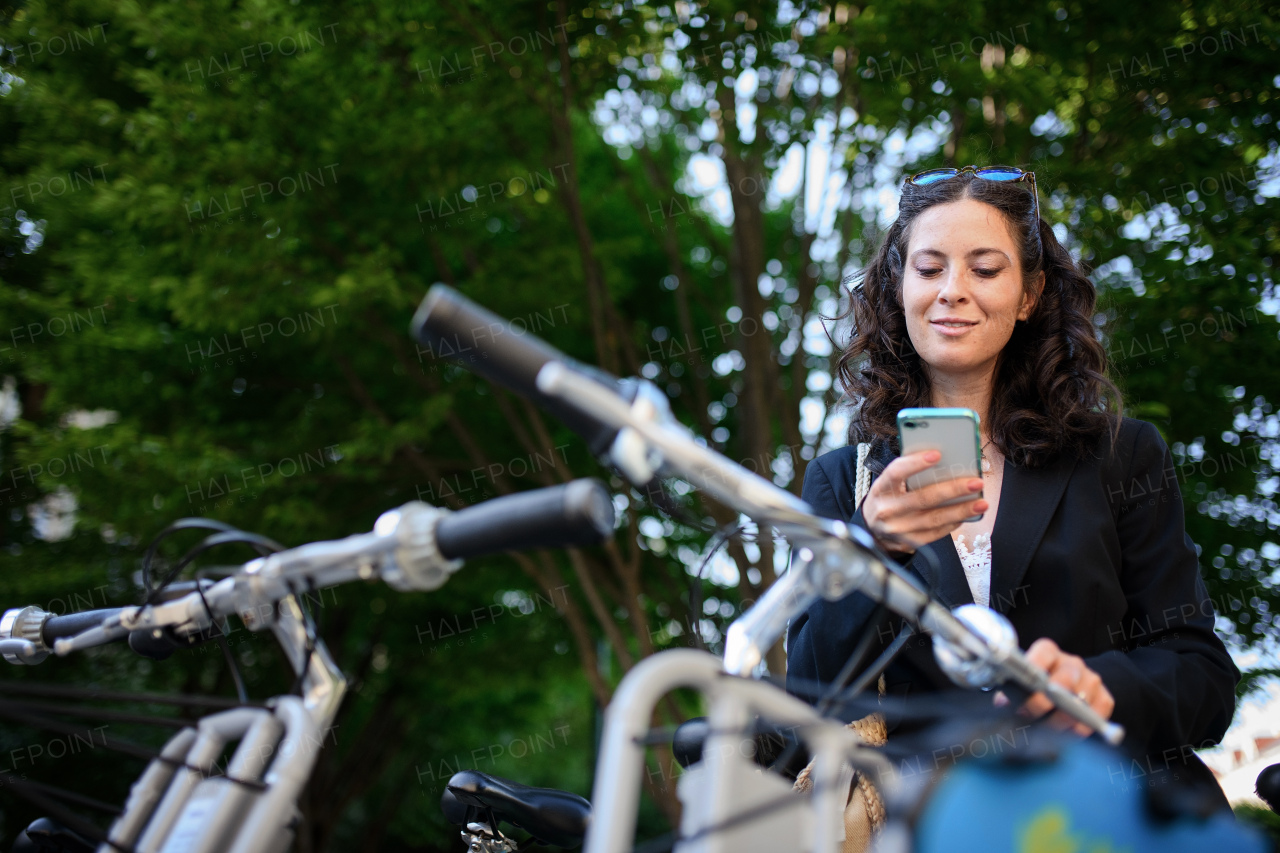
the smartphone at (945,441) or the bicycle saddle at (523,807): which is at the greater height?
the smartphone at (945,441)

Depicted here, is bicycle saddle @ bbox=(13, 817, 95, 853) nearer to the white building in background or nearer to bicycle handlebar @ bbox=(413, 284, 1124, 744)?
bicycle handlebar @ bbox=(413, 284, 1124, 744)

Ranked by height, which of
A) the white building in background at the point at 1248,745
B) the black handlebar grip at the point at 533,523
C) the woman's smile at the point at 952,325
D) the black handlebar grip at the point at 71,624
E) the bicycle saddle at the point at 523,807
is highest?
the woman's smile at the point at 952,325

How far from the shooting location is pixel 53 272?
397 inches

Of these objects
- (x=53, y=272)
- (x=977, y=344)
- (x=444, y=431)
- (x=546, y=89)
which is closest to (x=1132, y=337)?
(x=546, y=89)

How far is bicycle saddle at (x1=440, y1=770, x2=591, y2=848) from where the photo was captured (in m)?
2.79

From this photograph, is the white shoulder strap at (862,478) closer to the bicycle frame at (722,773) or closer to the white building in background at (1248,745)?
the bicycle frame at (722,773)

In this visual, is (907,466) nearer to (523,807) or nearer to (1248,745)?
(523,807)

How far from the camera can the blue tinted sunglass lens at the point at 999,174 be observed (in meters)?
2.61

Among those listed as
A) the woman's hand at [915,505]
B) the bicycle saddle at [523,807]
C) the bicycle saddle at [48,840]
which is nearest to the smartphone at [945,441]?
the woman's hand at [915,505]

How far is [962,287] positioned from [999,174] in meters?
0.41

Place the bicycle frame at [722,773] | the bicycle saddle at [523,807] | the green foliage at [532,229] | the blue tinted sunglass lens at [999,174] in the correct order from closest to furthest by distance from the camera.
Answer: the bicycle frame at [722,773] < the blue tinted sunglass lens at [999,174] < the bicycle saddle at [523,807] < the green foliage at [532,229]

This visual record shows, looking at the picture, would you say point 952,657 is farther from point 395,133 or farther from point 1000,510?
point 395,133

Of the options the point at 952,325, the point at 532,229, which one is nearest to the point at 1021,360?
the point at 952,325

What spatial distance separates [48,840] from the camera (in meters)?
2.27
